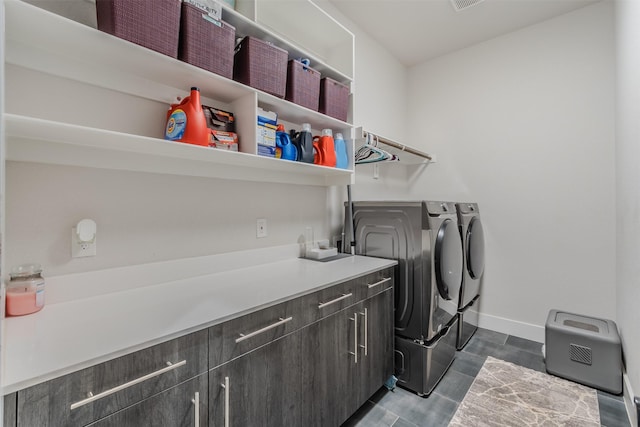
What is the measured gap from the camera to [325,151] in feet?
6.15

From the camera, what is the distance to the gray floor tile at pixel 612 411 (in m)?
1.71

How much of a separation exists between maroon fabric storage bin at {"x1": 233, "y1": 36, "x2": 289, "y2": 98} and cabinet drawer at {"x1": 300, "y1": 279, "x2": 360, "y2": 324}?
107 centimetres

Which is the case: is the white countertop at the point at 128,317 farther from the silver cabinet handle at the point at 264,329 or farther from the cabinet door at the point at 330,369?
the cabinet door at the point at 330,369

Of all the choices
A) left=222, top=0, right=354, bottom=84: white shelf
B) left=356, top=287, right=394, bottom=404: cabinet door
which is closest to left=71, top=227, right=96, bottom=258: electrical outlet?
left=222, top=0, right=354, bottom=84: white shelf

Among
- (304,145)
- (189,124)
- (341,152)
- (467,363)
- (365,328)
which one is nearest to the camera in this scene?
(189,124)

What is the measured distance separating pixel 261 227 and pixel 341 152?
755mm

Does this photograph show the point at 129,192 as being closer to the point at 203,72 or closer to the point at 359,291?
the point at 203,72

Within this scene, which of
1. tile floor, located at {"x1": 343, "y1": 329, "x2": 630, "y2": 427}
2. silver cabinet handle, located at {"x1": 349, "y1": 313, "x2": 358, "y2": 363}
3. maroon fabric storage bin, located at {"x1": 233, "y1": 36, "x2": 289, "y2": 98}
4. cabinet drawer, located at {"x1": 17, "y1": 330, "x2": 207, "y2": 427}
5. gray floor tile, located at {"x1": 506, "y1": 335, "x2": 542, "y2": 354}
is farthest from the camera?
gray floor tile, located at {"x1": 506, "y1": 335, "x2": 542, "y2": 354}

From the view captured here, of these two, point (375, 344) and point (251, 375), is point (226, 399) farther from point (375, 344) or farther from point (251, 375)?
point (375, 344)

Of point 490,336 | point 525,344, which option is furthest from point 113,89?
point 525,344

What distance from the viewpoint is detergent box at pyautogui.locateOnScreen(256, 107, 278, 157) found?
1.53m

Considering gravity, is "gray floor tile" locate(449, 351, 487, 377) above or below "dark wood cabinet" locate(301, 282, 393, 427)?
below

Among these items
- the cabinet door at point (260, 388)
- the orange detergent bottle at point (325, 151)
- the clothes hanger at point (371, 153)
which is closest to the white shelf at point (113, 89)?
the orange detergent bottle at point (325, 151)

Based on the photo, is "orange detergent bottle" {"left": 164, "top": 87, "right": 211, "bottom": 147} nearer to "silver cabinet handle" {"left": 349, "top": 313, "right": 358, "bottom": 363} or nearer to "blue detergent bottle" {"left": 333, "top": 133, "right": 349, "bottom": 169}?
"blue detergent bottle" {"left": 333, "top": 133, "right": 349, "bottom": 169}
